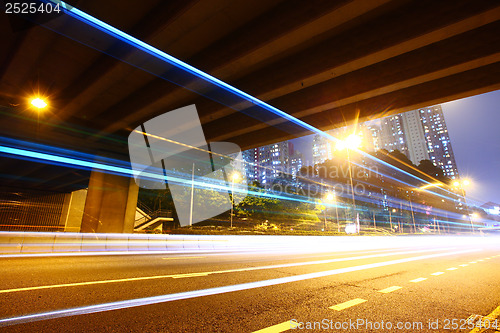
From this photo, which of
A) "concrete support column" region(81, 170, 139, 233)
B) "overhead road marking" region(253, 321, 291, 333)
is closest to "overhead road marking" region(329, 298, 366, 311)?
"overhead road marking" region(253, 321, 291, 333)

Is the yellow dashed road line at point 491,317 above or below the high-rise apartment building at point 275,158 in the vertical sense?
below

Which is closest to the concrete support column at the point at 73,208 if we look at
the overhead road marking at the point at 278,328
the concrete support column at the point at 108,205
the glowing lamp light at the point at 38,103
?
the concrete support column at the point at 108,205

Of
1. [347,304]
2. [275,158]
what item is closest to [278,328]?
[347,304]

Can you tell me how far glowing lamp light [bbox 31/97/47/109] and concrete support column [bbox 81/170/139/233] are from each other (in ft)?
20.4

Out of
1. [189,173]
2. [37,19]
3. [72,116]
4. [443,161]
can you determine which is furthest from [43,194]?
[443,161]

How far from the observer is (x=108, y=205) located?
728 inches

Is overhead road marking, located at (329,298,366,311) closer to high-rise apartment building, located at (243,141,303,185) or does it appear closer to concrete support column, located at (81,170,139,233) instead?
concrete support column, located at (81,170,139,233)

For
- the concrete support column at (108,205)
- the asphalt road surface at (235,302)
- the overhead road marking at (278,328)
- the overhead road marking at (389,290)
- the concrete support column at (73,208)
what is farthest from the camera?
the concrete support column at (73,208)

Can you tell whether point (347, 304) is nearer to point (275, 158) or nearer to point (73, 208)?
point (73, 208)

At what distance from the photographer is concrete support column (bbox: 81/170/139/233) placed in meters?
17.8

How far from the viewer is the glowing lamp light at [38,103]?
42.0 feet

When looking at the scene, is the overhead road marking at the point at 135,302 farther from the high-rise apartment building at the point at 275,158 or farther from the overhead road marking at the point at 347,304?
the high-rise apartment building at the point at 275,158

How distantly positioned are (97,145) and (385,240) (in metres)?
27.8

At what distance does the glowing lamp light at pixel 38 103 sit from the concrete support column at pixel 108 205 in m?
6.23
